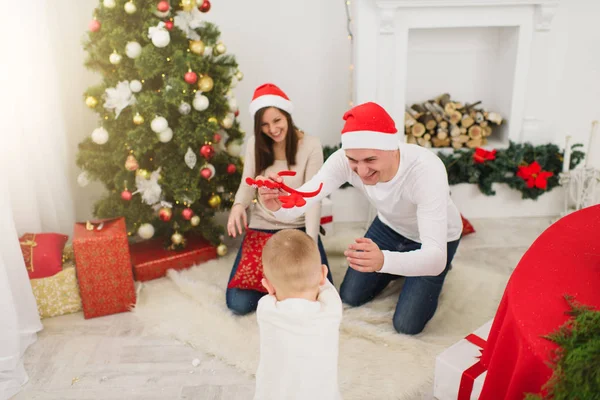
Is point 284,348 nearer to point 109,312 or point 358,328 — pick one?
point 358,328

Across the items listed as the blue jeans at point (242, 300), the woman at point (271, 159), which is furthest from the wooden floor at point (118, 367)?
the woman at point (271, 159)

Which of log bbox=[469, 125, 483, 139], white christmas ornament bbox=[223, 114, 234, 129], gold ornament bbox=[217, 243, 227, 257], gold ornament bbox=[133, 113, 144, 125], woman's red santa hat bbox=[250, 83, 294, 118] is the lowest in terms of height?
gold ornament bbox=[217, 243, 227, 257]

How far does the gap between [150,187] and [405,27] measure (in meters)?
1.91

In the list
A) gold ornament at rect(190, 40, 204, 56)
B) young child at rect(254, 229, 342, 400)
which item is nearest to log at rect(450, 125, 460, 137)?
gold ornament at rect(190, 40, 204, 56)

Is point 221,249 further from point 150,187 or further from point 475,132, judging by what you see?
point 475,132

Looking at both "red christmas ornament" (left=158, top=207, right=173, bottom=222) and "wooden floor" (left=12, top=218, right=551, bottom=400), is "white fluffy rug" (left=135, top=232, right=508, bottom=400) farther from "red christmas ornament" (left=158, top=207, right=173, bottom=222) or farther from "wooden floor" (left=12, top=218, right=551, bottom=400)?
"red christmas ornament" (left=158, top=207, right=173, bottom=222)

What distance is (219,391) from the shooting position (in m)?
2.00

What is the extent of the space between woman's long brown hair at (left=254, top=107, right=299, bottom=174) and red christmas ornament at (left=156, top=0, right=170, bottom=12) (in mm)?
720

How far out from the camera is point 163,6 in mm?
2514

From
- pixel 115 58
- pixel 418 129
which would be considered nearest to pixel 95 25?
pixel 115 58

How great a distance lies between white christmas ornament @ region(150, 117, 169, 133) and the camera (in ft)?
8.45

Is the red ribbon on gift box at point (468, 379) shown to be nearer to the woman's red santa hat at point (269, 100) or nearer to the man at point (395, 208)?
the man at point (395, 208)

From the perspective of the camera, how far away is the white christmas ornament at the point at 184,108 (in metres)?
2.62

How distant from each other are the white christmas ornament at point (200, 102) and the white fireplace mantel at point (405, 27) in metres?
1.19
